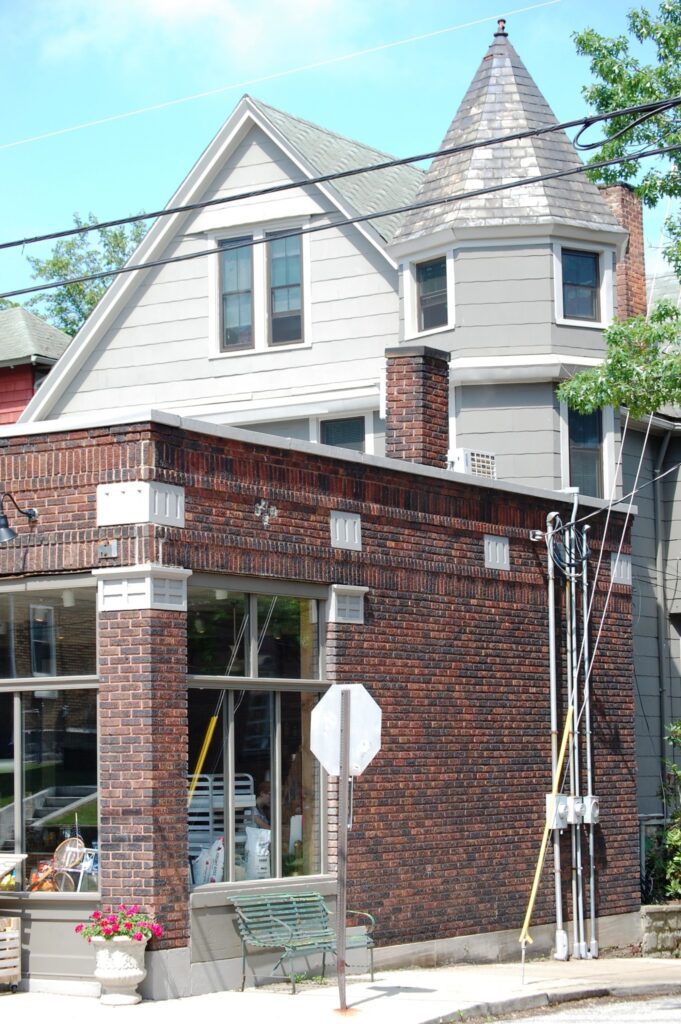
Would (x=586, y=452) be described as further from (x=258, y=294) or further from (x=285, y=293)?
(x=258, y=294)

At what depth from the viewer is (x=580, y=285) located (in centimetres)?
2281

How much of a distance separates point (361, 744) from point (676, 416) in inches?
517

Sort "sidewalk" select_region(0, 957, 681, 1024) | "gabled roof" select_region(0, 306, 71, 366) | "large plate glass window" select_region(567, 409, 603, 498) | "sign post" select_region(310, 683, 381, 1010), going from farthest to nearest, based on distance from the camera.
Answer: "gabled roof" select_region(0, 306, 71, 366), "large plate glass window" select_region(567, 409, 603, 498), "sign post" select_region(310, 683, 381, 1010), "sidewalk" select_region(0, 957, 681, 1024)

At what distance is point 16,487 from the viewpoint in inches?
579

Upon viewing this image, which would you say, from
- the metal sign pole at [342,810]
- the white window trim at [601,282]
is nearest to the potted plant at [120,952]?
Answer: the metal sign pole at [342,810]

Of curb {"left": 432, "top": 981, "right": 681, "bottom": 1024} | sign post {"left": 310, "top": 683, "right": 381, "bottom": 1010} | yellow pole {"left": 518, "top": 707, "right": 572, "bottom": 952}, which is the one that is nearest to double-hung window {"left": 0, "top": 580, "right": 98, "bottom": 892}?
sign post {"left": 310, "top": 683, "right": 381, "bottom": 1010}

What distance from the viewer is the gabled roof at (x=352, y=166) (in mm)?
24578

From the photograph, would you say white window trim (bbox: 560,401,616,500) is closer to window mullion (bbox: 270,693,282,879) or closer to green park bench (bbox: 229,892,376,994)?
window mullion (bbox: 270,693,282,879)

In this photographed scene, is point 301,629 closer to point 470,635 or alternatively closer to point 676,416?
point 470,635

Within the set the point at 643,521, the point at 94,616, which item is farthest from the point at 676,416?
the point at 94,616

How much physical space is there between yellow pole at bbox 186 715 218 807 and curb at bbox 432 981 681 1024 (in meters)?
3.14

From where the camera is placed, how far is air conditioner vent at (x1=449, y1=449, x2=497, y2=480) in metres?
19.0

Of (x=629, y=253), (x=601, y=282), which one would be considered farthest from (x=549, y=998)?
(x=629, y=253)

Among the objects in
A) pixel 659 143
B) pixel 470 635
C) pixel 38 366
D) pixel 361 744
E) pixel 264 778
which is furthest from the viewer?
pixel 38 366
